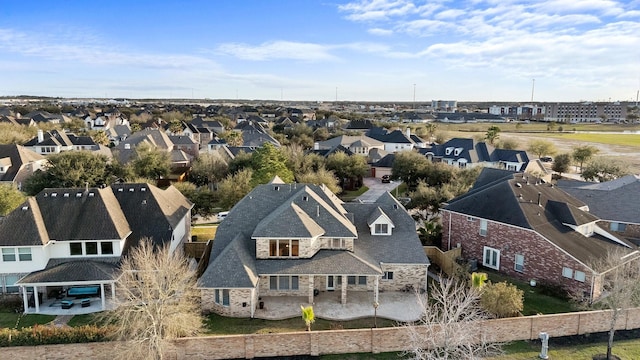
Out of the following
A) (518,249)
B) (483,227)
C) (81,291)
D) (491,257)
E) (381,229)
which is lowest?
(81,291)

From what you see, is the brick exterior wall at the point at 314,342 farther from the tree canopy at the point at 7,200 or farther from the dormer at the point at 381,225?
the tree canopy at the point at 7,200

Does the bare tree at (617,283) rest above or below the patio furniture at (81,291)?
above

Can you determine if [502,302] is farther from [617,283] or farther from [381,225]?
[381,225]

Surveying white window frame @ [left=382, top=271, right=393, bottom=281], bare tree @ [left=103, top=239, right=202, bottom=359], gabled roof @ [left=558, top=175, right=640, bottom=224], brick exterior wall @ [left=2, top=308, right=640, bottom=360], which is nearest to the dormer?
white window frame @ [left=382, top=271, right=393, bottom=281]

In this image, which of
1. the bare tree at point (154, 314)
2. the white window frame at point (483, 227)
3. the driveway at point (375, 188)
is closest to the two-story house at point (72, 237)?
the bare tree at point (154, 314)

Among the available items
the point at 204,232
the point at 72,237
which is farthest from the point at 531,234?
the point at 72,237

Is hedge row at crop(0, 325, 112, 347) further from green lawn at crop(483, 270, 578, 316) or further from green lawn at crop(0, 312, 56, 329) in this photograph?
green lawn at crop(483, 270, 578, 316)

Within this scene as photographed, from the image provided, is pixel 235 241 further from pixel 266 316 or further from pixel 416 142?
pixel 416 142

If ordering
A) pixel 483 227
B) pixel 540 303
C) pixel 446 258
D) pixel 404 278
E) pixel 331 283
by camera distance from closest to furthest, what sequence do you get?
pixel 540 303 < pixel 331 283 < pixel 404 278 < pixel 446 258 < pixel 483 227
